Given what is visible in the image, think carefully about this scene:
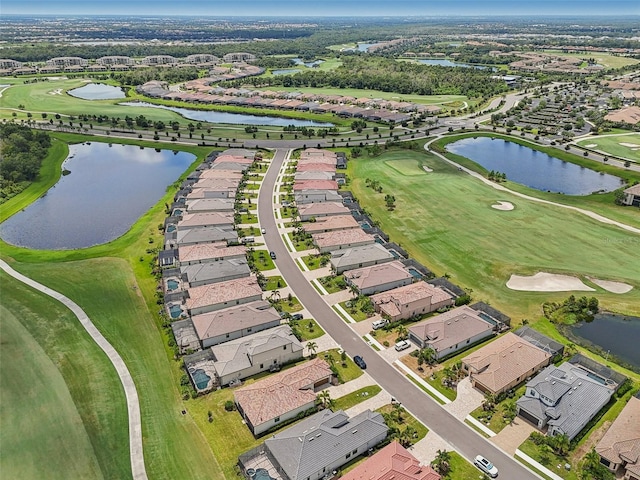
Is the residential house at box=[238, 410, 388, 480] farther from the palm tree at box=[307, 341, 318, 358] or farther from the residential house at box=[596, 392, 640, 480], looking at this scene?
the residential house at box=[596, 392, 640, 480]

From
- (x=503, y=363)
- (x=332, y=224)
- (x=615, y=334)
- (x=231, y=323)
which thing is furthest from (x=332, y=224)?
(x=615, y=334)

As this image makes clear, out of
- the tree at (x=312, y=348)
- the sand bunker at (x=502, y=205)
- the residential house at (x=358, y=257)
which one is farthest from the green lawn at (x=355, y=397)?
the sand bunker at (x=502, y=205)

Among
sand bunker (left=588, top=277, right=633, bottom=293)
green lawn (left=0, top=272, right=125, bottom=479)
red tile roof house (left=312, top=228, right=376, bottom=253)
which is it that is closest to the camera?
green lawn (left=0, top=272, right=125, bottom=479)

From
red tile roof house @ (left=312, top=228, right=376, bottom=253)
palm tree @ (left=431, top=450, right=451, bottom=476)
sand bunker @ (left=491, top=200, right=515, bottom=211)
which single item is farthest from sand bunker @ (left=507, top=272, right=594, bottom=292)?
palm tree @ (left=431, top=450, right=451, bottom=476)

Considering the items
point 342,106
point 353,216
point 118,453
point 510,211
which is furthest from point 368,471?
point 342,106

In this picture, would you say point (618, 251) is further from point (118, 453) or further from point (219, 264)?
point (118, 453)

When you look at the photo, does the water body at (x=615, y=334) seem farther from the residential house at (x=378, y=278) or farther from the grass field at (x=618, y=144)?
the grass field at (x=618, y=144)
